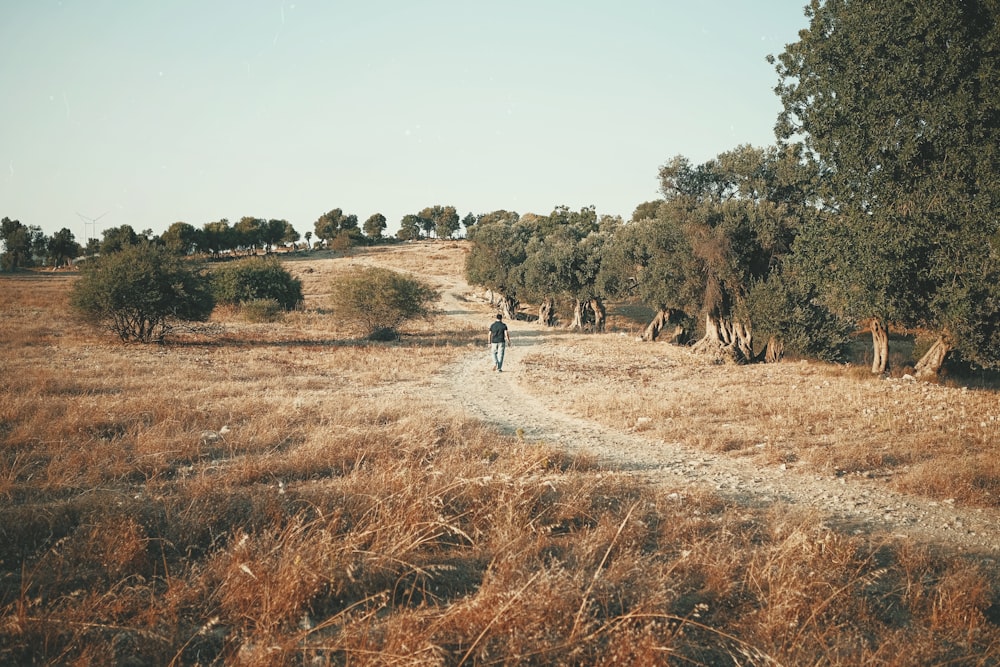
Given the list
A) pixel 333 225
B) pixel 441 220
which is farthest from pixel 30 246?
pixel 441 220

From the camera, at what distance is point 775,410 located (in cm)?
1305

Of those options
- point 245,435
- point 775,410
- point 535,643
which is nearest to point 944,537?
point 535,643

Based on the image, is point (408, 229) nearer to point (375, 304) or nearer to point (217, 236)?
point (217, 236)

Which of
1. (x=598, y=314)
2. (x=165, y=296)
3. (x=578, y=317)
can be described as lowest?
(x=578, y=317)

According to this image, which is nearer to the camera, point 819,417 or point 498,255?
point 819,417

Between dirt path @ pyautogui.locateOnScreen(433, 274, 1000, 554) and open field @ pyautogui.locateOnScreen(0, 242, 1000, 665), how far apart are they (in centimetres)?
7

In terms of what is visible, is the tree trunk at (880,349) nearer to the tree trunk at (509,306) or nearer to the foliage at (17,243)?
the tree trunk at (509,306)

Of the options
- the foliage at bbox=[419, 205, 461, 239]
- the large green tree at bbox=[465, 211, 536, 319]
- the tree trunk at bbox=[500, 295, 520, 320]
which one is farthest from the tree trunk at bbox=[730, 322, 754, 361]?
the foliage at bbox=[419, 205, 461, 239]

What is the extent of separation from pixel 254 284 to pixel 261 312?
838 centimetres

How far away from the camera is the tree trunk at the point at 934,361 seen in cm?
2002

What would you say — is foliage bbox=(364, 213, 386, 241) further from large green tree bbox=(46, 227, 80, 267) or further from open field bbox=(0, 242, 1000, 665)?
open field bbox=(0, 242, 1000, 665)

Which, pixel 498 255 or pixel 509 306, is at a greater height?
pixel 498 255

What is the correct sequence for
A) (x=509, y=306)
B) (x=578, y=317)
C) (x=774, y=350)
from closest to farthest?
(x=774, y=350) < (x=578, y=317) < (x=509, y=306)

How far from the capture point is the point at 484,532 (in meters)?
5.76
